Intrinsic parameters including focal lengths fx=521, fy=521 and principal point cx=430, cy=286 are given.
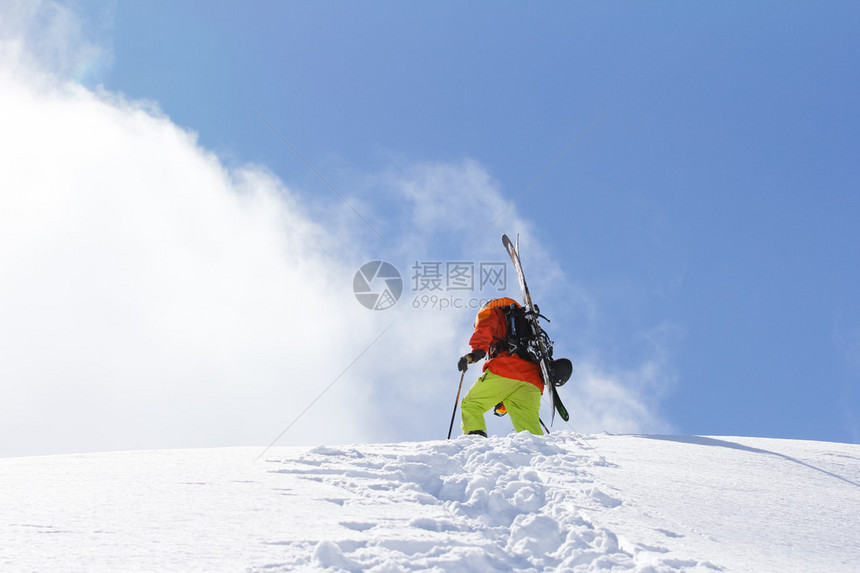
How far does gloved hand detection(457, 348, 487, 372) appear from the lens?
6.30 metres

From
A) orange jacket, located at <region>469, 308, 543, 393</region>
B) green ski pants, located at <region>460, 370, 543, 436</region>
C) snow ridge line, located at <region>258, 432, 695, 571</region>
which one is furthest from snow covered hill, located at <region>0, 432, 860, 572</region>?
orange jacket, located at <region>469, 308, 543, 393</region>

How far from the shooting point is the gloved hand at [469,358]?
630cm

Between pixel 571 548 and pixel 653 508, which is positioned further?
pixel 653 508

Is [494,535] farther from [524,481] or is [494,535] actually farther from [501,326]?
[501,326]

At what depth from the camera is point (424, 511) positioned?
2.67 meters

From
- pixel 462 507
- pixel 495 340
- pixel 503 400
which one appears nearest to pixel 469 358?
pixel 495 340

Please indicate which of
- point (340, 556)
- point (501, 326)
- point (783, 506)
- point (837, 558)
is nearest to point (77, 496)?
point (340, 556)

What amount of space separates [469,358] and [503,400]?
64 cm

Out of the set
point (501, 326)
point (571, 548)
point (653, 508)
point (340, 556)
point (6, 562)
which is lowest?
point (6, 562)

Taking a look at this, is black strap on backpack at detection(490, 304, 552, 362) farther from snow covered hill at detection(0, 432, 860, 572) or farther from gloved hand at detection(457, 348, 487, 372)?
snow covered hill at detection(0, 432, 860, 572)

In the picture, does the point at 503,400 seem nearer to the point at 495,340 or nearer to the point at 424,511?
the point at 495,340

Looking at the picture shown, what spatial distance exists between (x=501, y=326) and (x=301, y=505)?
4.04 metres

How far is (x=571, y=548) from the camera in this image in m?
2.34

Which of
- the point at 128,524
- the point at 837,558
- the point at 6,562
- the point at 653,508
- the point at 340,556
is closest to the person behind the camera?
the point at 6,562
